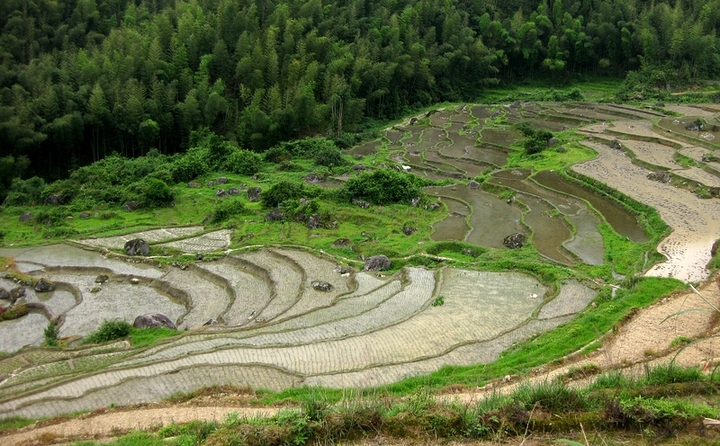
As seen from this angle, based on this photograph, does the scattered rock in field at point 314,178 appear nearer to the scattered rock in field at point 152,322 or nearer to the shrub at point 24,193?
the shrub at point 24,193

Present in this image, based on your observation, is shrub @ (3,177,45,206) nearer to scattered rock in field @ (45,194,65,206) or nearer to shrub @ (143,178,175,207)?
scattered rock in field @ (45,194,65,206)

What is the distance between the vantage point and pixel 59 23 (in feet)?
183

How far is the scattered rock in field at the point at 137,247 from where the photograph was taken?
24.2 metres

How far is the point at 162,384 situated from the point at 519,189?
2141 cm

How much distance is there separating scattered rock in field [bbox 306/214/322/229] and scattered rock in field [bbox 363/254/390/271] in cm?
539

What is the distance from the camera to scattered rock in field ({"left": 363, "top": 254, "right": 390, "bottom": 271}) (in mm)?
21500

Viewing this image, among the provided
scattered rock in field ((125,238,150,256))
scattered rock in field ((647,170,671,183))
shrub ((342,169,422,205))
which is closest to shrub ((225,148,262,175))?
shrub ((342,169,422,205))

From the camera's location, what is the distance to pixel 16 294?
20578mm

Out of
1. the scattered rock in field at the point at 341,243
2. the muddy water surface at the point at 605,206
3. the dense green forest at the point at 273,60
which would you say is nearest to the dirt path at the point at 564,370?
the muddy water surface at the point at 605,206

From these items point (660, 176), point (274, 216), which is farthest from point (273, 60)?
point (660, 176)

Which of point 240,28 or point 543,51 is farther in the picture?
point 543,51

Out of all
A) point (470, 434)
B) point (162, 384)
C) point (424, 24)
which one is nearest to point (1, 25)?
point (424, 24)

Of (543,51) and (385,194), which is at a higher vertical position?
(543,51)

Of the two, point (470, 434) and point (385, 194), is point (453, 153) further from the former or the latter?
point (470, 434)
